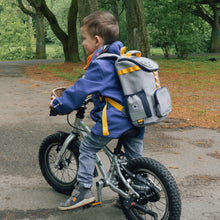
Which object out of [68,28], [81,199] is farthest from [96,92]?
[68,28]

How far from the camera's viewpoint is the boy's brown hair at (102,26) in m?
2.82

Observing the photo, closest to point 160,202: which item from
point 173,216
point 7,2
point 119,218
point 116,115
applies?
point 173,216

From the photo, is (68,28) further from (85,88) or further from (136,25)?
(85,88)

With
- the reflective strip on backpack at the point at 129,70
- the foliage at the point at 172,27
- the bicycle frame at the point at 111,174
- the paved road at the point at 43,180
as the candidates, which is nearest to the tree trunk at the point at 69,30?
the foliage at the point at 172,27

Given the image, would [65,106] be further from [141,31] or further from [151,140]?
[141,31]

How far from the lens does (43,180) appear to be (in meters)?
4.05

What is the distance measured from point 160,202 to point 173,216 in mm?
269

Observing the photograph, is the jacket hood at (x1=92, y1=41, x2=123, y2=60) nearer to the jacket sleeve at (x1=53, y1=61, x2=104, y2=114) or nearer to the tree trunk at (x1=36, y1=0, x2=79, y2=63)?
the jacket sleeve at (x1=53, y1=61, x2=104, y2=114)

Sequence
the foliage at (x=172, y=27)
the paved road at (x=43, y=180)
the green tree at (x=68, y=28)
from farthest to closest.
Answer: the foliage at (x=172, y=27) → the green tree at (x=68, y=28) → the paved road at (x=43, y=180)

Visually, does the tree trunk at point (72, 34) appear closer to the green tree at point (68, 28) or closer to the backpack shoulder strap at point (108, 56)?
the green tree at point (68, 28)

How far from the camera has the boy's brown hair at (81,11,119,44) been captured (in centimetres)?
282

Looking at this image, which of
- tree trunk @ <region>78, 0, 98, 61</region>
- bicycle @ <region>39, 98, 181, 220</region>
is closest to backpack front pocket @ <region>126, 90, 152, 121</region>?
bicycle @ <region>39, 98, 181, 220</region>

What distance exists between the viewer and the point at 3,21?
34.2m

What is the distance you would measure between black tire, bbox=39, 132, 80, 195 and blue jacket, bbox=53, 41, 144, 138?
2.17 feet
